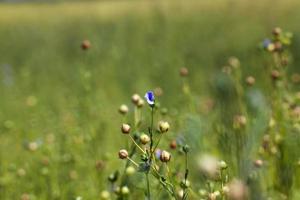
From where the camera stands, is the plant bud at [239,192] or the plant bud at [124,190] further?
the plant bud at [124,190]

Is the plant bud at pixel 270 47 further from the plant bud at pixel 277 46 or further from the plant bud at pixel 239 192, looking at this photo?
the plant bud at pixel 239 192

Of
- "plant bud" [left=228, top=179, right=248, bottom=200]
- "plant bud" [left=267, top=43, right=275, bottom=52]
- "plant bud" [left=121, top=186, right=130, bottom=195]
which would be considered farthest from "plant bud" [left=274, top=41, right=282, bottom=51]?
"plant bud" [left=228, top=179, right=248, bottom=200]

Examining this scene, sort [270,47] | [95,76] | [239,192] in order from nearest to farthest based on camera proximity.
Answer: [239,192]
[270,47]
[95,76]

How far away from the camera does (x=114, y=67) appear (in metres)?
4.89

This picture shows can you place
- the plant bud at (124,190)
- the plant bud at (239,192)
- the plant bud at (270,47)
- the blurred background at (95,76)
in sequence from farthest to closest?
1. the blurred background at (95,76)
2. the plant bud at (270,47)
3. the plant bud at (124,190)
4. the plant bud at (239,192)

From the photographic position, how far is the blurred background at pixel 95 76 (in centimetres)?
228

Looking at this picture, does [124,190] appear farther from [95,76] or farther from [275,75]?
[95,76]

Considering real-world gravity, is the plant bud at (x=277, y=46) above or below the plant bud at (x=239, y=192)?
above

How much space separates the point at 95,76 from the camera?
474cm

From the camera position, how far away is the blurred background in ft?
7.48

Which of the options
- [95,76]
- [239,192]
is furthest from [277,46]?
[95,76]

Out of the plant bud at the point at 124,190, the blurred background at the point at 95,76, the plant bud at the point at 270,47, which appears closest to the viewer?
the plant bud at the point at 124,190

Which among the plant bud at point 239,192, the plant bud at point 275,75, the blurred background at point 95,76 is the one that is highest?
the blurred background at point 95,76

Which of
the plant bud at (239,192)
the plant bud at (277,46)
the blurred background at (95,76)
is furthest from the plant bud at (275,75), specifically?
the plant bud at (239,192)
